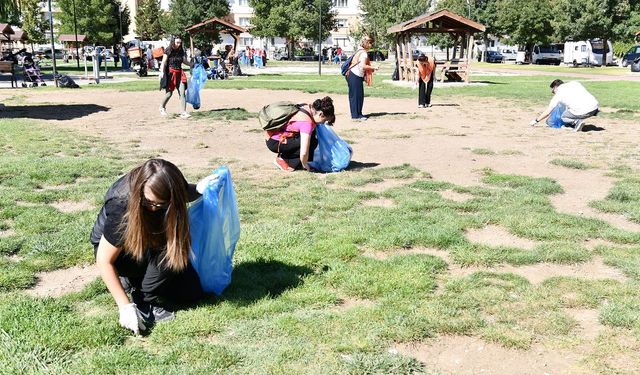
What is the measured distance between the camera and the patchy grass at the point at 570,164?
8.17 metres

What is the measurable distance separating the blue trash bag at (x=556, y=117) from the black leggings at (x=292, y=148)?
6293 mm

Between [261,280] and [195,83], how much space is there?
1007 centimetres

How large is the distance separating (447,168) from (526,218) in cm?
264

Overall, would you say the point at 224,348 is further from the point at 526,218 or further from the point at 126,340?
the point at 526,218

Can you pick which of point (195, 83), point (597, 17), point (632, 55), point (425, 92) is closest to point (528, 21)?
point (597, 17)

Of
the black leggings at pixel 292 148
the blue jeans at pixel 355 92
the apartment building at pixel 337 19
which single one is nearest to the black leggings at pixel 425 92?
the blue jeans at pixel 355 92

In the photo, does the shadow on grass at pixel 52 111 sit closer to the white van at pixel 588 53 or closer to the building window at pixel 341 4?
the white van at pixel 588 53

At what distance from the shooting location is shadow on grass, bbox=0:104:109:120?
1382 centimetres

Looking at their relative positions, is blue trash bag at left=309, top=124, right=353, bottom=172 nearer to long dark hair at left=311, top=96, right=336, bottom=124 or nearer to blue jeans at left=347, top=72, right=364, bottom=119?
long dark hair at left=311, top=96, right=336, bottom=124

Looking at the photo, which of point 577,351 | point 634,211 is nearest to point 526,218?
point 634,211

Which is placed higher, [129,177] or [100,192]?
[129,177]

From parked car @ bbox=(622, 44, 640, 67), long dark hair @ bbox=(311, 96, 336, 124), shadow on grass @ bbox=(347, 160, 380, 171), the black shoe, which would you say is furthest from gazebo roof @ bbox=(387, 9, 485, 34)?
the black shoe

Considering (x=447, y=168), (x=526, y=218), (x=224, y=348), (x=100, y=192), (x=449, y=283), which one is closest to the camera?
(x=224, y=348)

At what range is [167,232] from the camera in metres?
3.34
